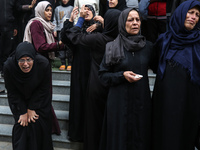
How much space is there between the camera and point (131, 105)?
257 cm

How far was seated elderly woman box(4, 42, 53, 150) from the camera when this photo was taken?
301cm

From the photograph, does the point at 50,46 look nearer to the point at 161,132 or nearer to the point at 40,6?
the point at 40,6

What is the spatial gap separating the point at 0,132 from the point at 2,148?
36 cm

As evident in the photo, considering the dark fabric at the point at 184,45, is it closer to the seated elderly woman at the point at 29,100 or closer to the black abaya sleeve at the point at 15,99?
the seated elderly woman at the point at 29,100

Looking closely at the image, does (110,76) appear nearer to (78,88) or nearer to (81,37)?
(81,37)

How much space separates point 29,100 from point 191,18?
2.16m

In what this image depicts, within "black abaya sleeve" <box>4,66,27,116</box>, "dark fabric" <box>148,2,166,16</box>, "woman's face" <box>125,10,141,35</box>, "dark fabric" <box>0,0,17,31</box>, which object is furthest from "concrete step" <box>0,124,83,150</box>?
"dark fabric" <box>148,2,166,16</box>

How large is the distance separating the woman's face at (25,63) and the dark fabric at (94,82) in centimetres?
57

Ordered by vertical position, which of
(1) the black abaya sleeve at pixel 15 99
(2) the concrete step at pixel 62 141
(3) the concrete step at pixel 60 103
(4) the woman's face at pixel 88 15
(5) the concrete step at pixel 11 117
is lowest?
(2) the concrete step at pixel 62 141

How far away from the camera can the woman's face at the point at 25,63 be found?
2893mm

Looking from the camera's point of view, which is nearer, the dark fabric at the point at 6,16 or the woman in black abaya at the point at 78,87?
the woman in black abaya at the point at 78,87

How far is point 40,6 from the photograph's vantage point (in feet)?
12.5

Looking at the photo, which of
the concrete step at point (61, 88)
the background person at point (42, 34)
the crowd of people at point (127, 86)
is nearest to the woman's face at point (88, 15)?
the crowd of people at point (127, 86)

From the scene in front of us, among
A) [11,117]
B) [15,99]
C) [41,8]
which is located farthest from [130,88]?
[11,117]
